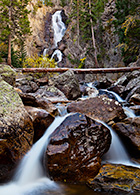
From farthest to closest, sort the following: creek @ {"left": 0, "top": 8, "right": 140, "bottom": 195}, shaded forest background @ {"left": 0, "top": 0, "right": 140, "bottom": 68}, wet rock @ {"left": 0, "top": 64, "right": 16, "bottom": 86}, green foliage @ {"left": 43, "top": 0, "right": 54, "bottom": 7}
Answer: green foliage @ {"left": 43, "top": 0, "right": 54, "bottom": 7} → shaded forest background @ {"left": 0, "top": 0, "right": 140, "bottom": 68} → wet rock @ {"left": 0, "top": 64, "right": 16, "bottom": 86} → creek @ {"left": 0, "top": 8, "right": 140, "bottom": 195}

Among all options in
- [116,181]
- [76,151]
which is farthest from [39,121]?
[116,181]

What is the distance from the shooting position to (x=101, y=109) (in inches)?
181

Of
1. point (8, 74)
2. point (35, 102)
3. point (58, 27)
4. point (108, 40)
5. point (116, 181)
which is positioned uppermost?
point (58, 27)

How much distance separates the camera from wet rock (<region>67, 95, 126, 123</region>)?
175 inches

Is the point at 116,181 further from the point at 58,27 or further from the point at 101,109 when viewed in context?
the point at 58,27

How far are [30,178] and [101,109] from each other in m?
2.84

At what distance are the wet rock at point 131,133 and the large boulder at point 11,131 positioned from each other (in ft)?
7.89

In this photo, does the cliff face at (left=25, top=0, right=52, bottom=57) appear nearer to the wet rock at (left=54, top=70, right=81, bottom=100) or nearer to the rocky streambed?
the wet rock at (left=54, top=70, right=81, bottom=100)

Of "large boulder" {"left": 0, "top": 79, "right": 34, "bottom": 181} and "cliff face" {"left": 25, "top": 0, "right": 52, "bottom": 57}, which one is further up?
"cliff face" {"left": 25, "top": 0, "right": 52, "bottom": 57}

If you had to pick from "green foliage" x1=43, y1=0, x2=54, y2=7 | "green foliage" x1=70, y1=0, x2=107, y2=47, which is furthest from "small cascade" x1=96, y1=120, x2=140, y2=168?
"green foliage" x1=43, y1=0, x2=54, y2=7

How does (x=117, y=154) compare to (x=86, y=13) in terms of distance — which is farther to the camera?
(x=86, y=13)

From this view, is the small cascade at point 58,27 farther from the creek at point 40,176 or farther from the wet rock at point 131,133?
the creek at point 40,176

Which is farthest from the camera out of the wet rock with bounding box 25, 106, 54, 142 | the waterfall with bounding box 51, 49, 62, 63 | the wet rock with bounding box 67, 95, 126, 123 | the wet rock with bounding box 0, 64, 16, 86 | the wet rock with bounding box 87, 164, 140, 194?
the waterfall with bounding box 51, 49, 62, 63

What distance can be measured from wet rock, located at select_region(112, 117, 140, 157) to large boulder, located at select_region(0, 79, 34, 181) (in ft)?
7.89
